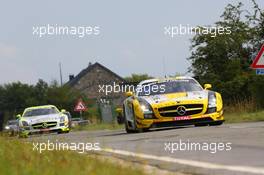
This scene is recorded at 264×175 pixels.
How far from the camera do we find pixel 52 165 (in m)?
8.56

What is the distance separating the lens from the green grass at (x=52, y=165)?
7.56 m

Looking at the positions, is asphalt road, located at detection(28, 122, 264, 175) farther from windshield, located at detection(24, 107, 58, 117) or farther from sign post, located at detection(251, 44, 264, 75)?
windshield, located at detection(24, 107, 58, 117)

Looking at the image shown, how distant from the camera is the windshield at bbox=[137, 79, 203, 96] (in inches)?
774

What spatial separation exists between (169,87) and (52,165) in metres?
11.4

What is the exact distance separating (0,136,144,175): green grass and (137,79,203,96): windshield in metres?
8.57

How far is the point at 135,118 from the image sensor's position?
19.0 meters

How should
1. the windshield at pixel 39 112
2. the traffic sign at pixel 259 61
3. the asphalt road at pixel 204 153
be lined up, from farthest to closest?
the windshield at pixel 39 112 < the traffic sign at pixel 259 61 < the asphalt road at pixel 204 153

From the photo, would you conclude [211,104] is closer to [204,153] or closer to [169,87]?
[169,87]

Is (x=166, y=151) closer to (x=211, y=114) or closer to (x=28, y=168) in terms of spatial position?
(x=28, y=168)

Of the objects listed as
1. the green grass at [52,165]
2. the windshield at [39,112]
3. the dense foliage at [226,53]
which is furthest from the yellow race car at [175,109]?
the dense foliage at [226,53]

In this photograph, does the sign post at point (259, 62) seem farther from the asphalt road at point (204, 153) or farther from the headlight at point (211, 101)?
the asphalt road at point (204, 153)

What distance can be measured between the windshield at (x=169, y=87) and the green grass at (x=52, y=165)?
338 inches

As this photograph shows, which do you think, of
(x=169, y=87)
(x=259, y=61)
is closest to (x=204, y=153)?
(x=169, y=87)

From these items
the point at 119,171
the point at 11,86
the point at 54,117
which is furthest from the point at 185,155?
the point at 11,86
